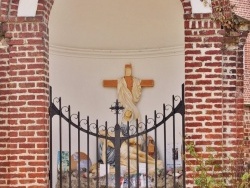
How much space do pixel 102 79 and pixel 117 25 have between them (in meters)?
1.06

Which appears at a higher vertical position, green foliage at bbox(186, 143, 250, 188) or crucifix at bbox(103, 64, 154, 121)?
crucifix at bbox(103, 64, 154, 121)

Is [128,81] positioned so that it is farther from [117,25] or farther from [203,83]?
[203,83]

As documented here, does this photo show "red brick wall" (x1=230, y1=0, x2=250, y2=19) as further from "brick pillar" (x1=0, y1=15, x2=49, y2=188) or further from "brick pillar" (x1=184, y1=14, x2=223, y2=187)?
"brick pillar" (x1=0, y1=15, x2=49, y2=188)

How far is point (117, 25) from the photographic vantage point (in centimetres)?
1179

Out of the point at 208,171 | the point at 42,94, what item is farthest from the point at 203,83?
the point at 42,94

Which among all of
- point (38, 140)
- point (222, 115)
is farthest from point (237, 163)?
point (38, 140)

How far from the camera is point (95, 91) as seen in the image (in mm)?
12125

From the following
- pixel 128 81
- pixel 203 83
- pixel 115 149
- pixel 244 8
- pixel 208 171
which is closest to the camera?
pixel 208 171

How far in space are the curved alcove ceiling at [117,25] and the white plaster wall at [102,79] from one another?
0.29 m

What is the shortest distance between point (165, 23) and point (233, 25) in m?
2.76

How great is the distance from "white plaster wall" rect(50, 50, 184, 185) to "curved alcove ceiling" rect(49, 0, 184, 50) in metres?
0.29

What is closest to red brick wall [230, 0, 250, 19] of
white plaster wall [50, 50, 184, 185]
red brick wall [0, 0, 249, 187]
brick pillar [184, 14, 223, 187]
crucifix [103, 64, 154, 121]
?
white plaster wall [50, 50, 184, 185]

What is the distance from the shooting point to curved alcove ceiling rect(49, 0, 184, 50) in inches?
439

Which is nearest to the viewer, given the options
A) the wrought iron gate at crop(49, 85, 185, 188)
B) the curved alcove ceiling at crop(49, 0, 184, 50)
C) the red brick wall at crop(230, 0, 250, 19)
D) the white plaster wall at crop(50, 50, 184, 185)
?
the wrought iron gate at crop(49, 85, 185, 188)
